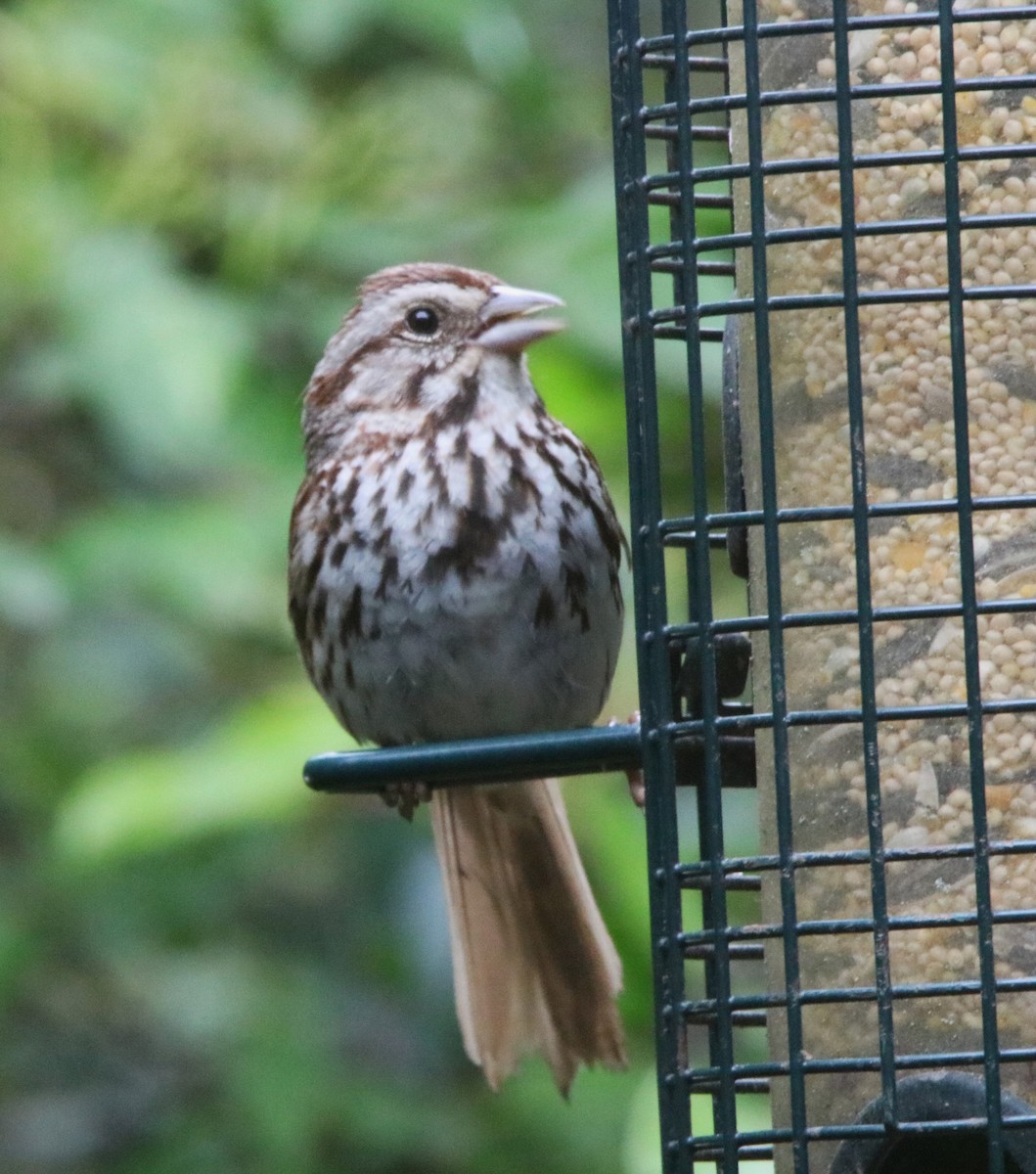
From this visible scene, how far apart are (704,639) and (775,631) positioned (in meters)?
0.18

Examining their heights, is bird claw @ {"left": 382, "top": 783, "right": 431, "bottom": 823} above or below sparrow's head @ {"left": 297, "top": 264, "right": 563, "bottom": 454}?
below

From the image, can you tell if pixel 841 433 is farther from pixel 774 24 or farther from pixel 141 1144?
pixel 141 1144

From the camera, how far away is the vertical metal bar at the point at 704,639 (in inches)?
109

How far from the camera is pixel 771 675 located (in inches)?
107

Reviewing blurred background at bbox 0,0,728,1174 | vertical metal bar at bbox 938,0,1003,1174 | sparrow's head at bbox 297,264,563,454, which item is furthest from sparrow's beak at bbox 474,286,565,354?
vertical metal bar at bbox 938,0,1003,1174

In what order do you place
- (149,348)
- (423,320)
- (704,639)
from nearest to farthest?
1. (704,639)
2. (423,320)
3. (149,348)

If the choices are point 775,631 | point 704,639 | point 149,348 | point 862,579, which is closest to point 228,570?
point 149,348

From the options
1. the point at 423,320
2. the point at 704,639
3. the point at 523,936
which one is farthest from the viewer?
the point at 423,320

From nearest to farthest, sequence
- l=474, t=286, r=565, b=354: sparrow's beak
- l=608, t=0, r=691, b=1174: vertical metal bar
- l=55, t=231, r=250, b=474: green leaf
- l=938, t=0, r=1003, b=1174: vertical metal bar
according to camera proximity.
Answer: l=938, t=0, r=1003, b=1174: vertical metal bar < l=608, t=0, r=691, b=1174: vertical metal bar < l=474, t=286, r=565, b=354: sparrow's beak < l=55, t=231, r=250, b=474: green leaf

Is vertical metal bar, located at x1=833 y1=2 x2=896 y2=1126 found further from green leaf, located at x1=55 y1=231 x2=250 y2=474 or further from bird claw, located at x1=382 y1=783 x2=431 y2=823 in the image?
green leaf, located at x1=55 y1=231 x2=250 y2=474

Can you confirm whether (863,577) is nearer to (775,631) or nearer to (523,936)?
(775,631)

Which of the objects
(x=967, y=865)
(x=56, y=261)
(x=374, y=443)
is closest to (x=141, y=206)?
(x=56, y=261)

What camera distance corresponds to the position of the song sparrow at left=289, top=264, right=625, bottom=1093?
3932 millimetres

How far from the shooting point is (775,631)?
2729mm
